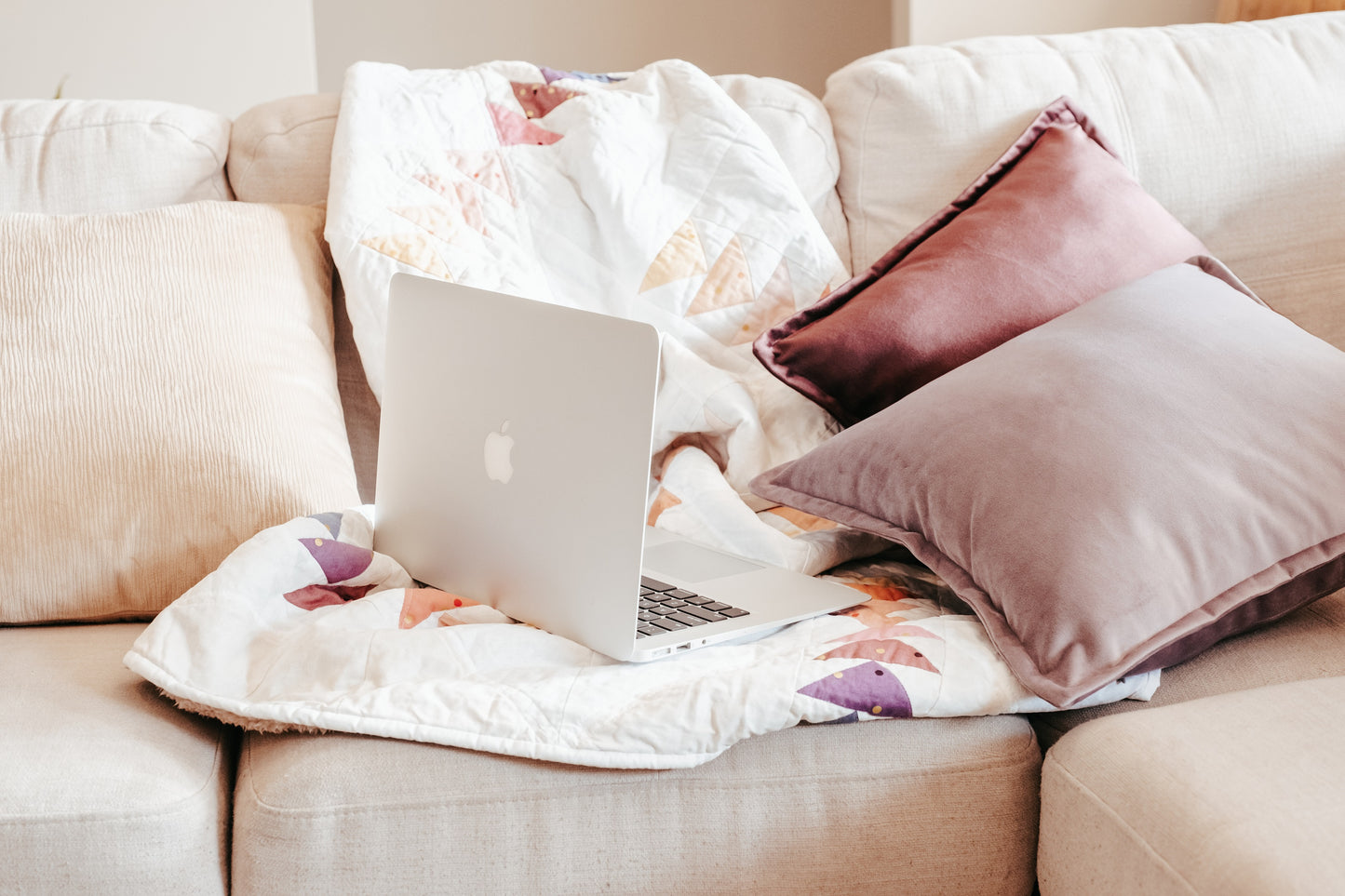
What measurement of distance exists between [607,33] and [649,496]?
2522 millimetres

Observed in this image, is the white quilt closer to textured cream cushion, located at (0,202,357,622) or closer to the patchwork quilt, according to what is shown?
the patchwork quilt

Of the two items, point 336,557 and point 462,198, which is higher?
point 462,198

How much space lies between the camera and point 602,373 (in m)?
0.88

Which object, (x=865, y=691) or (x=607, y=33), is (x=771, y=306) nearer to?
(x=865, y=691)

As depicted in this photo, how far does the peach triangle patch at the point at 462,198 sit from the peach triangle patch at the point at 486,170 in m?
0.02

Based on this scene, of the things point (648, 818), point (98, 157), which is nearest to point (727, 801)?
point (648, 818)

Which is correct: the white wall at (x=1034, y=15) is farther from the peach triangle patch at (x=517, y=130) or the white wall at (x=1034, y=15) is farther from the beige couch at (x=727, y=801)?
the beige couch at (x=727, y=801)

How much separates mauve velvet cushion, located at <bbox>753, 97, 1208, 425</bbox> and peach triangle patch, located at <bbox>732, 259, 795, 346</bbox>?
77mm

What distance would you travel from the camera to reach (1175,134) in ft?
5.06

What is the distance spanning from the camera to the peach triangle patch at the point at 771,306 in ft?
4.74

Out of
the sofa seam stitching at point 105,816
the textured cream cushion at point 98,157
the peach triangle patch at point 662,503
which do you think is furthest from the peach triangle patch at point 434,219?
the sofa seam stitching at point 105,816

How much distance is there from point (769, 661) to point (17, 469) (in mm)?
781

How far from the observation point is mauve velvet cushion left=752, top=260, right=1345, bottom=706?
898mm

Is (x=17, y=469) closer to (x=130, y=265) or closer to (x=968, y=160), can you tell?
(x=130, y=265)
